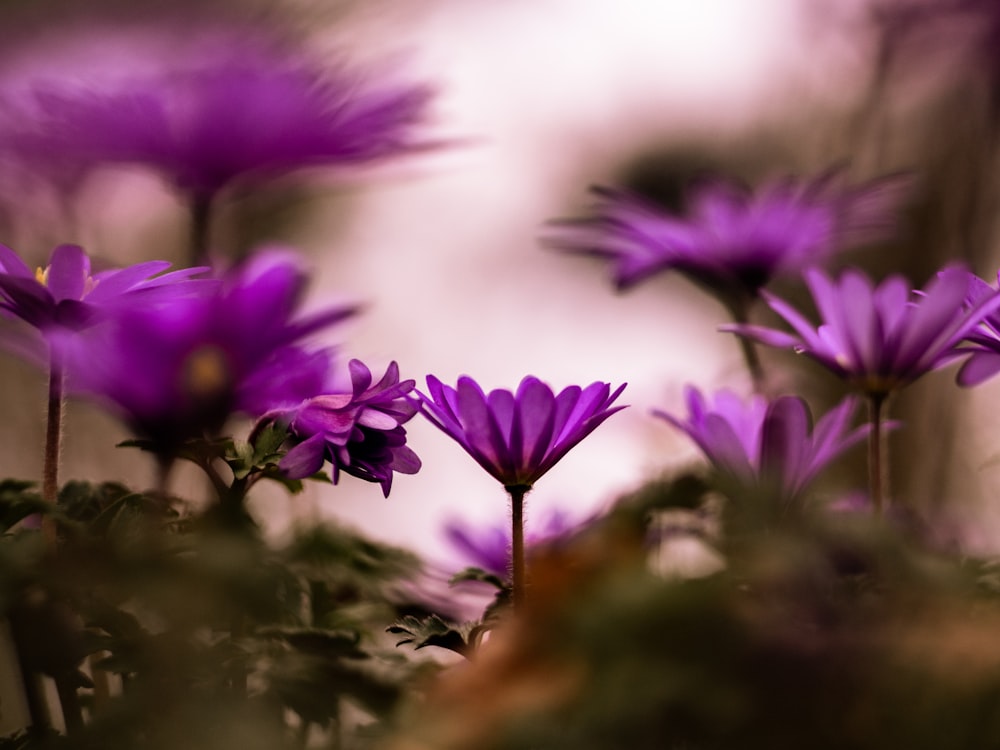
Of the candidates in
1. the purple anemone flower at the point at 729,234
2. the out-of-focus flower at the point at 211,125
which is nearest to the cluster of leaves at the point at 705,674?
the out-of-focus flower at the point at 211,125

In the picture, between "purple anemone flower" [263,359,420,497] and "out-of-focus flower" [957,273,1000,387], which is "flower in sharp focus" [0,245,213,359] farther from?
"out-of-focus flower" [957,273,1000,387]

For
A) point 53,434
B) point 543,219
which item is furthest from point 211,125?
point 543,219

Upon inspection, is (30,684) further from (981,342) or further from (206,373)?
→ (981,342)

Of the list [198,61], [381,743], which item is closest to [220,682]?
[381,743]

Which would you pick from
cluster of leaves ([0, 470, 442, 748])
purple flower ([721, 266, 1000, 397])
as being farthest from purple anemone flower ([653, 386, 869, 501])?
cluster of leaves ([0, 470, 442, 748])

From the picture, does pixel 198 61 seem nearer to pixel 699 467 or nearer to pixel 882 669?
pixel 699 467

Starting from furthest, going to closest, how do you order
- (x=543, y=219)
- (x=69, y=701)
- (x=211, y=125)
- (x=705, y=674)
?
1. (x=543, y=219)
2. (x=211, y=125)
3. (x=69, y=701)
4. (x=705, y=674)

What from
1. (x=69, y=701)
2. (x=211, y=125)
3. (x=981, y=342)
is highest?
(x=211, y=125)
